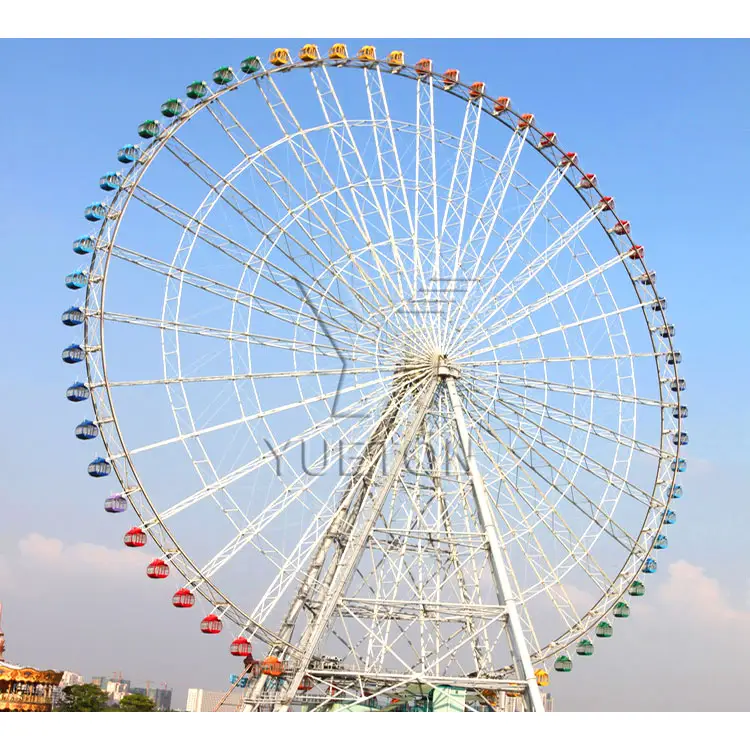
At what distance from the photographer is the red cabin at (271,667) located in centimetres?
3484

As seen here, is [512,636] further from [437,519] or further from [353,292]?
[353,292]

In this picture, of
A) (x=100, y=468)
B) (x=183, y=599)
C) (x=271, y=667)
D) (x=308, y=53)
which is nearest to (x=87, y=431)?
(x=100, y=468)

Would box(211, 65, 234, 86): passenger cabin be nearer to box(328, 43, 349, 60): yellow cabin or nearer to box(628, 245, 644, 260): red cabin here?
box(328, 43, 349, 60): yellow cabin

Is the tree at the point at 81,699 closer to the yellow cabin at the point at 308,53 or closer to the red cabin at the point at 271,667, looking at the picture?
the red cabin at the point at 271,667

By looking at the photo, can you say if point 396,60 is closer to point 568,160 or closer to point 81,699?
point 568,160

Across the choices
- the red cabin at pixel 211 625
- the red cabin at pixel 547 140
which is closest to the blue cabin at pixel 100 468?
the red cabin at pixel 211 625

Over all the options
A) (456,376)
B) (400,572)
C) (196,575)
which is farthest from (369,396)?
(196,575)

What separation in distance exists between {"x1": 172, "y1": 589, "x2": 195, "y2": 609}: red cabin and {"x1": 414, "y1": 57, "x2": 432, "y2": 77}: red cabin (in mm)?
21902

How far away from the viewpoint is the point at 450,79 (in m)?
42.3

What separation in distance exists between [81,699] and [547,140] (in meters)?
60.4

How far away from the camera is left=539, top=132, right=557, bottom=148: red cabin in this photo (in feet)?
142

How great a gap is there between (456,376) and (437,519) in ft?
17.3

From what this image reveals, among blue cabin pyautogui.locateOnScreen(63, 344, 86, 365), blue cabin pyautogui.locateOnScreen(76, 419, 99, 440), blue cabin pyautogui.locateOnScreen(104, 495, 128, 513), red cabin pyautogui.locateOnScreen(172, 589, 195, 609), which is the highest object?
blue cabin pyautogui.locateOnScreen(63, 344, 86, 365)

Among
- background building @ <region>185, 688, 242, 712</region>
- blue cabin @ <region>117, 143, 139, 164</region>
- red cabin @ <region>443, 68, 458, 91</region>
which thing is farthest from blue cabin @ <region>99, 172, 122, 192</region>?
background building @ <region>185, 688, 242, 712</region>
